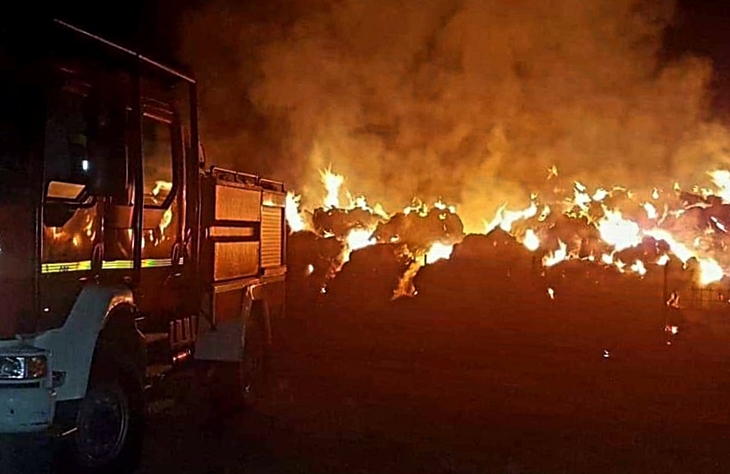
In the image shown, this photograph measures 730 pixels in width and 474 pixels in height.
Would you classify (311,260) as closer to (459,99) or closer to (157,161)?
(459,99)

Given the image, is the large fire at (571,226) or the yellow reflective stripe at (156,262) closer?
the yellow reflective stripe at (156,262)

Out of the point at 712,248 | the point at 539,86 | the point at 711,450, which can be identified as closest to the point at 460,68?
the point at 539,86

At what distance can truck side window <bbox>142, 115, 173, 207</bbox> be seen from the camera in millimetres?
8453

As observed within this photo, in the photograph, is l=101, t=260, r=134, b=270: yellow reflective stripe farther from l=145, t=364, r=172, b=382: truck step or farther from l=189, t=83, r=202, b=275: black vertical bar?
l=189, t=83, r=202, b=275: black vertical bar

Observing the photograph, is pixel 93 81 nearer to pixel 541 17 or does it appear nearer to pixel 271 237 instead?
pixel 271 237

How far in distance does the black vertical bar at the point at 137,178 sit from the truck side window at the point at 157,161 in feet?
0.52

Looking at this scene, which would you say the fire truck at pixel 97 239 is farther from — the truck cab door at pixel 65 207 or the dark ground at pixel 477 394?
the dark ground at pixel 477 394

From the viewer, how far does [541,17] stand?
29219 mm

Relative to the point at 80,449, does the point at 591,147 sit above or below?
above

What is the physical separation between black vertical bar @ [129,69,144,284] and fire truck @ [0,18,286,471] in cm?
2

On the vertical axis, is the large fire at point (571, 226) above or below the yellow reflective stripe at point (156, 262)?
above

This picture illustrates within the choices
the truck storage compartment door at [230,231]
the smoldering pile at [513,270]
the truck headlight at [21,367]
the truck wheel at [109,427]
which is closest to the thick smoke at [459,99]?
the smoldering pile at [513,270]

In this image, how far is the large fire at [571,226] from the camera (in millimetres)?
23297

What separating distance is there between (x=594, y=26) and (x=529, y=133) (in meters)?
2.96
